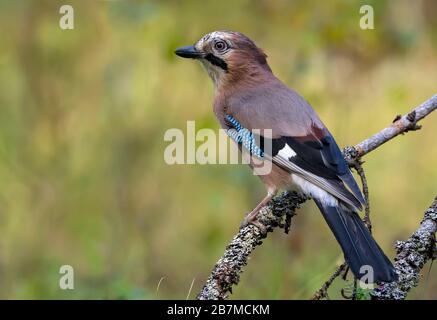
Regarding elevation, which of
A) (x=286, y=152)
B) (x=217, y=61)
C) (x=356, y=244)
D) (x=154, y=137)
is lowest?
(x=356, y=244)

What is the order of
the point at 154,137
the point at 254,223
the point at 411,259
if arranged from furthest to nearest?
the point at 154,137 < the point at 254,223 < the point at 411,259

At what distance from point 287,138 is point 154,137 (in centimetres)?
261

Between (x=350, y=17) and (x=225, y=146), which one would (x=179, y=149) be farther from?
(x=350, y=17)

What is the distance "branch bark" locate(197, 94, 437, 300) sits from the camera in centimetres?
349

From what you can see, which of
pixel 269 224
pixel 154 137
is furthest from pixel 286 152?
pixel 154 137

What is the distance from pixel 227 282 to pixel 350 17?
3.77 metres

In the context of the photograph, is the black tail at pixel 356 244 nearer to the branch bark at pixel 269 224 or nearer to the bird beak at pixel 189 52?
the branch bark at pixel 269 224

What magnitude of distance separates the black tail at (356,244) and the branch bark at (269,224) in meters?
0.08

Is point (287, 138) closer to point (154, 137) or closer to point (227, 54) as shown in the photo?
point (227, 54)

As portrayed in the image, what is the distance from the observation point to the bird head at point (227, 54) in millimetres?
5195

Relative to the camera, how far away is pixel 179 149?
7.16 metres

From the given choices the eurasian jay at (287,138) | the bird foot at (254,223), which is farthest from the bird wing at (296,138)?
the bird foot at (254,223)

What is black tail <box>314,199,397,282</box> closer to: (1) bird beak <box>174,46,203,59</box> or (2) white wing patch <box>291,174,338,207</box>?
(2) white wing patch <box>291,174,338,207</box>

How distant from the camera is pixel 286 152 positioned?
4.39 m
